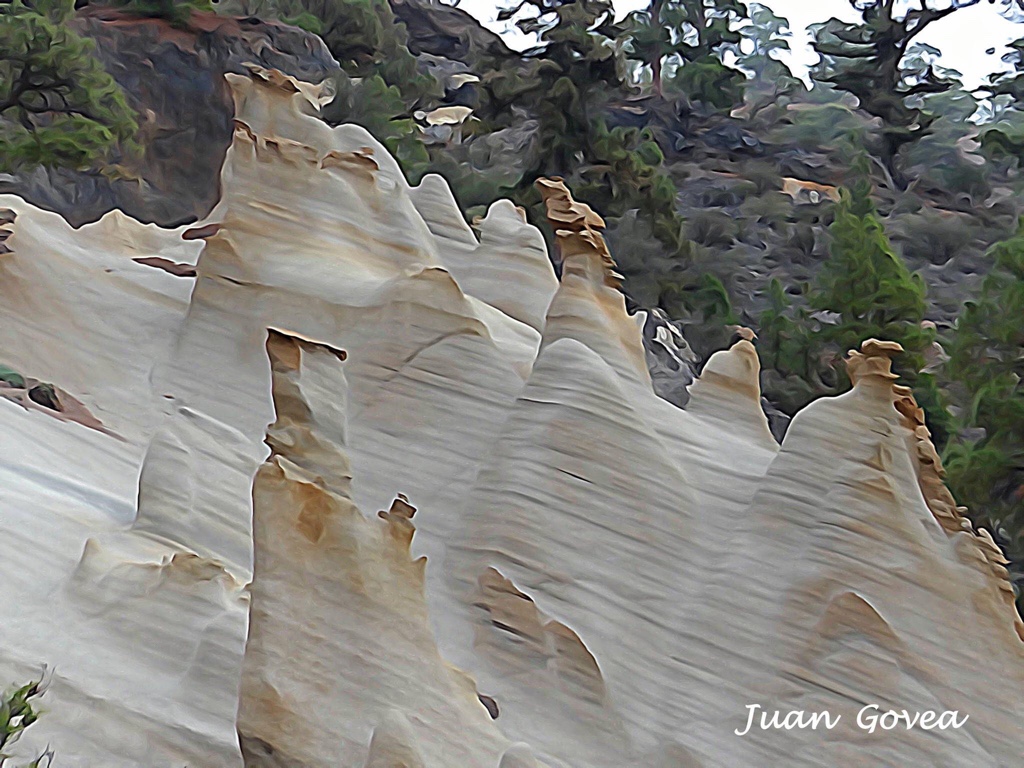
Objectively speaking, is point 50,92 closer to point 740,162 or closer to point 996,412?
point 996,412

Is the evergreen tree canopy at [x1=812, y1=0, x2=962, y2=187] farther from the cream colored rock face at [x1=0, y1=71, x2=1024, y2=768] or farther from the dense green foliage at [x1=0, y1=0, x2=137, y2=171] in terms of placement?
the cream colored rock face at [x1=0, y1=71, x2=1024, y2=768]

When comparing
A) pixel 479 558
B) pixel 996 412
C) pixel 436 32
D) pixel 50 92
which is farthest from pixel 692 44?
pixel 479 558

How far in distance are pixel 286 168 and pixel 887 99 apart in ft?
72.3

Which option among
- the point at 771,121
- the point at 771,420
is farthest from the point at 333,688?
the point at 771,121

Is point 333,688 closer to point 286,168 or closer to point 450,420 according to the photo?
point 450,420

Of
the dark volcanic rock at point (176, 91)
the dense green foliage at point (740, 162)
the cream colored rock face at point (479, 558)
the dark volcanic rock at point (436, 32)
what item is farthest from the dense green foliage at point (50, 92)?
the dark volcanic rock at point (436, 32)

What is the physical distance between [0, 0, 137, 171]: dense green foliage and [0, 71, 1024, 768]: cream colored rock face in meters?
5.92

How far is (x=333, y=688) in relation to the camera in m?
3.13

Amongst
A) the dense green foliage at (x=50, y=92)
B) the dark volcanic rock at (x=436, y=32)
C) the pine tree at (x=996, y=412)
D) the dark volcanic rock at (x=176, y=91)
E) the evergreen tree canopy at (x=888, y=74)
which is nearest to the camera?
the pine tree at (x=996, y=412)

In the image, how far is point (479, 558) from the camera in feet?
13.5

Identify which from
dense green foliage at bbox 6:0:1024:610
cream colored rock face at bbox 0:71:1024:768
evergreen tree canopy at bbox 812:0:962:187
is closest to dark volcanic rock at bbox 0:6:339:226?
dense green foliage at bbox 6:0:1024:610

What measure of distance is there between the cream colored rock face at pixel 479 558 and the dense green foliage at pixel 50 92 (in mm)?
5918

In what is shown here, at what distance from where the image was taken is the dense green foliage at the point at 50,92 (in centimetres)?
1071

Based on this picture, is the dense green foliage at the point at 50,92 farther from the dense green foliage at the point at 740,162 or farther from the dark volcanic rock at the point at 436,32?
the dark volcanic rock at the point at 436,32
